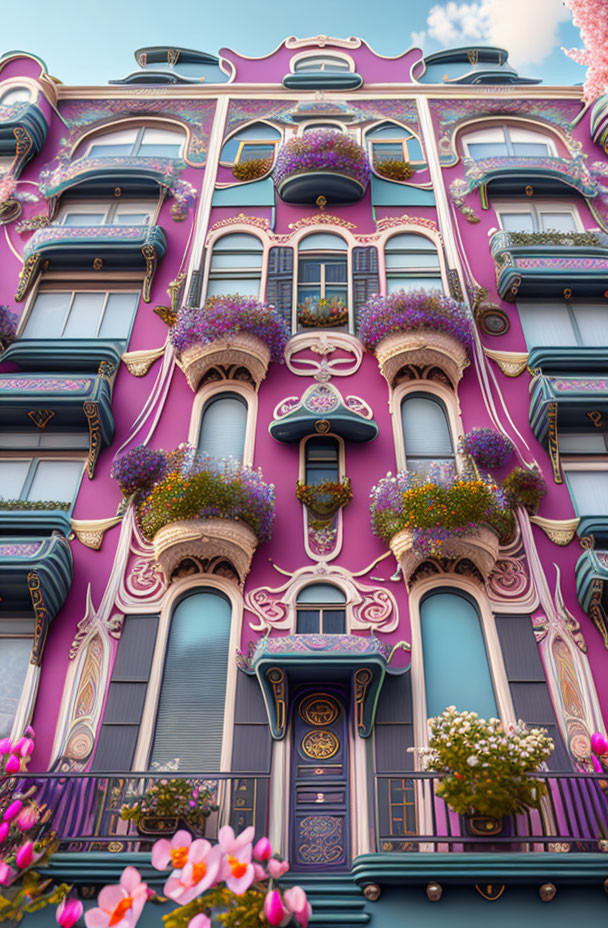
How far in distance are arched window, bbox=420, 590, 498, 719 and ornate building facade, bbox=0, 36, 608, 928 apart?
2.2 inches

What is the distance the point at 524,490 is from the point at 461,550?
2.13 meters

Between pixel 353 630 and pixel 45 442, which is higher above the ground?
pixel 45 442

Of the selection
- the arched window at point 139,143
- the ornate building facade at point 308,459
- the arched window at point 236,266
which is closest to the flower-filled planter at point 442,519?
the ornate building facade at point 308,459

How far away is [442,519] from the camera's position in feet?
44.1

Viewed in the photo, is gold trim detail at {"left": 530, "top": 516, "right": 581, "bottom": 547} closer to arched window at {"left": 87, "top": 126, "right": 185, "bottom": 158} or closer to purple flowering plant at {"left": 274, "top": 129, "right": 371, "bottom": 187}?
purple flowering plant at {"left": 274, "top": 129, "right": 371, "bottom": 187}

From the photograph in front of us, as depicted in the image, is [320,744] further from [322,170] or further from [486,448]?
[322,170]

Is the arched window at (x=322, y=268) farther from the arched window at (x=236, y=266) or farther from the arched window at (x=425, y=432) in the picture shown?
the arched window at (x=425, y=432)

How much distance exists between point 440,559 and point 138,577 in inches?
Result: 200

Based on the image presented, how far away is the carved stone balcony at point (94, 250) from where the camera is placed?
1891cm

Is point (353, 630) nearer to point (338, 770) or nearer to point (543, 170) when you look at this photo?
point (338, 770)

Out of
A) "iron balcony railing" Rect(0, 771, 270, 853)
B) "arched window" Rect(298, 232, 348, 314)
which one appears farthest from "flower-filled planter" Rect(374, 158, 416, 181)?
"iron balcony railing" Rect(0, 771, 270, 853)

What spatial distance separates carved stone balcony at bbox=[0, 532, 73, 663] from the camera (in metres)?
13.1

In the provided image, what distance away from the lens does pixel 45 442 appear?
16.4 meters

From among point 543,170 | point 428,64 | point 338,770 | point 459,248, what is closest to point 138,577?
point 338,770
